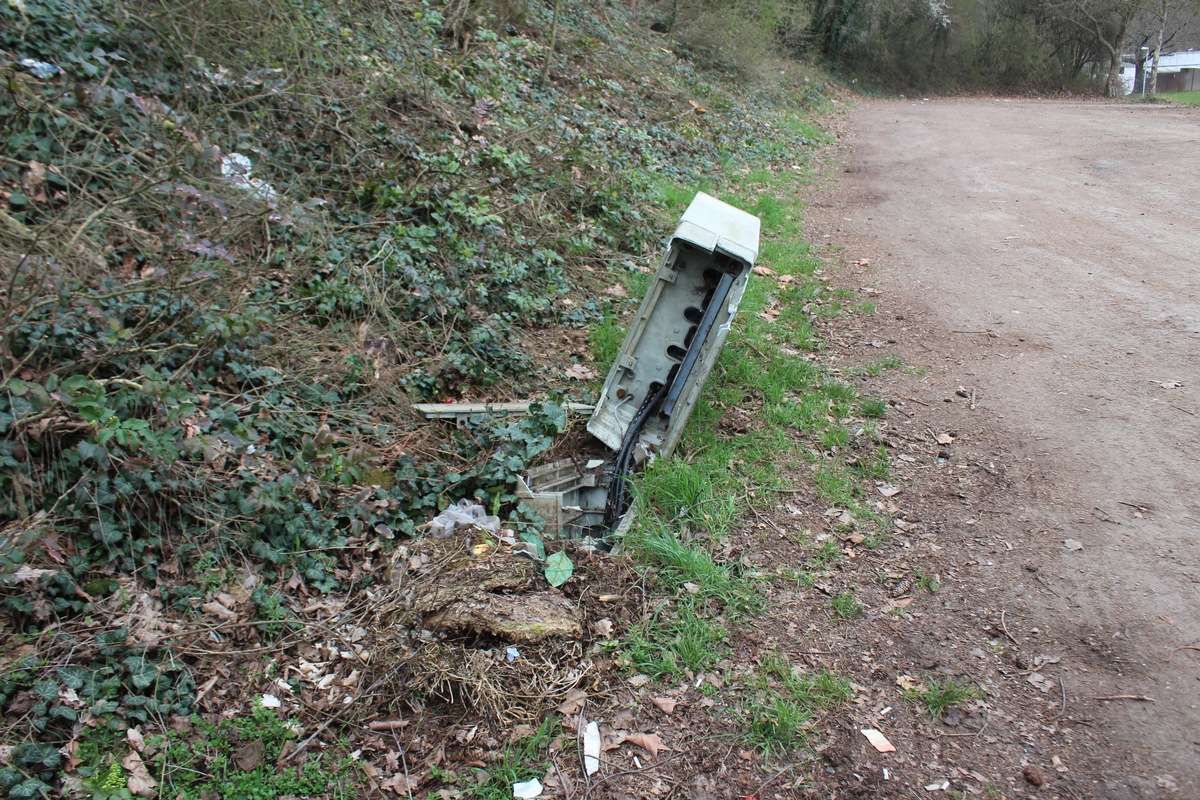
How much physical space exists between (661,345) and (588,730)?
2907 millimetres

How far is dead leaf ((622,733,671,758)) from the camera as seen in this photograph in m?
3.26

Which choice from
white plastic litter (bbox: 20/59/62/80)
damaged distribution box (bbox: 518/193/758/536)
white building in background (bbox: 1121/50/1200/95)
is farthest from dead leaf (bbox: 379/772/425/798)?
white building in background (bbox: 1121/50/1200/95)

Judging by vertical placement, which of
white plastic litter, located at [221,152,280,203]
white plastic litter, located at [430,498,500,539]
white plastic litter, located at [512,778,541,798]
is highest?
white plastic litter, located at [221,152,280,203]

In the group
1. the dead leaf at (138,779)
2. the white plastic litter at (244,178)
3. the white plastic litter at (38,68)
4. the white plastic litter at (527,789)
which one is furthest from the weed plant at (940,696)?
the white plastic litter at (38,68)

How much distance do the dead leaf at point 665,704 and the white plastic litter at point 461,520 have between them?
1241 mm

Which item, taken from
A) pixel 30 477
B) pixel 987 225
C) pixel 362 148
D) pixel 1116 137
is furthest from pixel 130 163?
pixel 1116 137

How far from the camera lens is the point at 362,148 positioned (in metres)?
7.06

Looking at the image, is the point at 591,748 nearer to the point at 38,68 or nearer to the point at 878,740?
the point at 878,740

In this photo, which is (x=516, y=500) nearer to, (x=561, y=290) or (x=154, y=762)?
(x=154, y=762)

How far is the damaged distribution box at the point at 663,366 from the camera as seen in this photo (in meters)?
4.89

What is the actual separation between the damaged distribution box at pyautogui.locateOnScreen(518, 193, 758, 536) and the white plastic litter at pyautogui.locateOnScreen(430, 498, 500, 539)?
0.94 ft

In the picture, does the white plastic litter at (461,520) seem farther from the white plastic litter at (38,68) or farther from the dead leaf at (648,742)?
the white plastic litter at (38,68)

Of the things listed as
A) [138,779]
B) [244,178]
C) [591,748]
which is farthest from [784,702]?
[244,178]

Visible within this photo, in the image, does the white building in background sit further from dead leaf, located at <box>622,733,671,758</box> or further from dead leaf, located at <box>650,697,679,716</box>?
dead leaf, located at <box>622,733,671,758</box>
